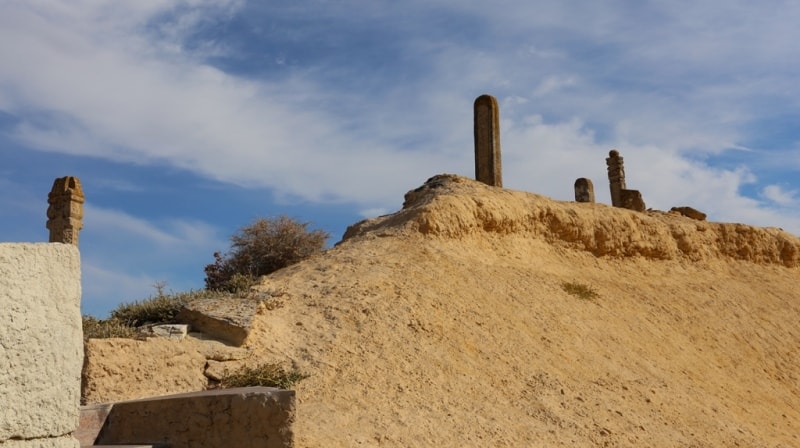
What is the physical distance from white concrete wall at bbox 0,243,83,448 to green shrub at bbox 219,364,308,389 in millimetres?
4474

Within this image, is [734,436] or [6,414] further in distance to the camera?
[734,436]

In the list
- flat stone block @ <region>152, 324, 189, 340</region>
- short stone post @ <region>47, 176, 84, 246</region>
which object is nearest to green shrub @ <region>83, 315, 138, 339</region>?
flat stone block @ <region>152, 324, 189, 340</region>

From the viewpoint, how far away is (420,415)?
798 centimetres

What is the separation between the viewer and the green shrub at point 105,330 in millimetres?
8227

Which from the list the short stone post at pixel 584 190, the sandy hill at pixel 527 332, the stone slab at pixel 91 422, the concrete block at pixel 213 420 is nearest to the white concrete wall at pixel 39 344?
the concrete block at pixel 213 420

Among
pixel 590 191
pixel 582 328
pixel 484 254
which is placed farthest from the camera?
pixel 590 191

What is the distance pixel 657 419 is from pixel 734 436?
129cm

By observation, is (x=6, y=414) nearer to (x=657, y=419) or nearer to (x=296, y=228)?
(x=657, y=419)

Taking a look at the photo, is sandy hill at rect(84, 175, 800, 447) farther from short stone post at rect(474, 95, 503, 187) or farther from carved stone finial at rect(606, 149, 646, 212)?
carved stone finial at rect(606, 149, 646, 212)

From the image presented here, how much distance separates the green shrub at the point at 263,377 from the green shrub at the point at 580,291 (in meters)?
6.56

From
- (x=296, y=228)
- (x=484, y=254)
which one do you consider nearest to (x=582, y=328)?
(x=484, y=254)

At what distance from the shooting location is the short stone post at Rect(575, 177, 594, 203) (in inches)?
817

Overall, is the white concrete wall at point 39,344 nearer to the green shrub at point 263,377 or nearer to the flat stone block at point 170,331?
the green shrub at point 263,377

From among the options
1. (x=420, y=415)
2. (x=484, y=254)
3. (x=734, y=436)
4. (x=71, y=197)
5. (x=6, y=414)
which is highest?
(x=71, y=197)
